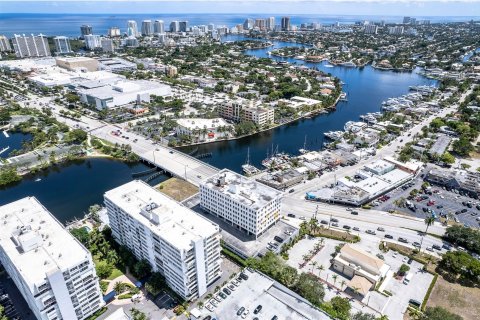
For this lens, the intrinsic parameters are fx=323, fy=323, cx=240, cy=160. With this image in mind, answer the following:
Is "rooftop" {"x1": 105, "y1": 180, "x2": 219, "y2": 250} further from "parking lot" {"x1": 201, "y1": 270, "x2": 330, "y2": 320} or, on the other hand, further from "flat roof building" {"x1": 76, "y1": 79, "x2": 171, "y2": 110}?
"flat roof building" {"x1": 76, "y1": 79, "x2": 171, "y2": 110}

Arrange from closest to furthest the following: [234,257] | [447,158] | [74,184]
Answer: [234,257]
[74,184]
[447,158]

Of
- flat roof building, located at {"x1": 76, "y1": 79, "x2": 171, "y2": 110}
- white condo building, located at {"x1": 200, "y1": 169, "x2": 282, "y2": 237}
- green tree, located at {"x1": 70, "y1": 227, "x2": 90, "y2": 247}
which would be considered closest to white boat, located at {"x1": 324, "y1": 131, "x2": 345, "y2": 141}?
white condo building, located at {"x1": 200, "y1": 169, "x2": 282, "y2": 237}

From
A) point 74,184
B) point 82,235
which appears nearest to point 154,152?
point 74,184

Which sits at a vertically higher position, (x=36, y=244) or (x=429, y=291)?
(x=36, y=244)

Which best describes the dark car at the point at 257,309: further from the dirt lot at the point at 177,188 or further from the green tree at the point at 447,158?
the green tree at the point at 447,158

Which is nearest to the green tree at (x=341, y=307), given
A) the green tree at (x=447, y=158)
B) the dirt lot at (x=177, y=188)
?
the dirt lot at (x=177, y=188)

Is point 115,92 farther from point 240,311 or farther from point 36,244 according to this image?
point 240,311
